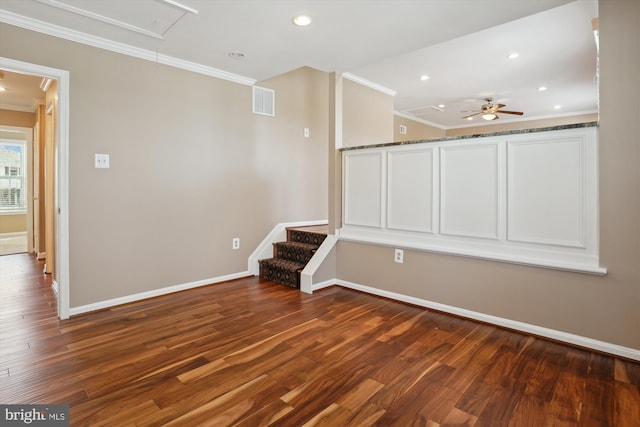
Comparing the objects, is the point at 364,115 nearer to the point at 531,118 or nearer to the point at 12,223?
the point at 531,118

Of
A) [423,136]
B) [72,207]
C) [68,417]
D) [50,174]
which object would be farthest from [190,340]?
[423,136]

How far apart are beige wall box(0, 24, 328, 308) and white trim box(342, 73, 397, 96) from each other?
0.73 m

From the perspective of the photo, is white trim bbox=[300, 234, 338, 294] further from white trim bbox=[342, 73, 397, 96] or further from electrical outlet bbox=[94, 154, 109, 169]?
white trim bbox=[342, 73, 397, 96]

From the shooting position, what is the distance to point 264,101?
4316mm

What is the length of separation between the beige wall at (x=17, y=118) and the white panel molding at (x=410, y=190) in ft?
20.1

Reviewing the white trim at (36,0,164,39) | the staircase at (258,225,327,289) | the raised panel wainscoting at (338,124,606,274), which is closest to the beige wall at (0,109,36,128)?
the white trim at (36,0,164,39)

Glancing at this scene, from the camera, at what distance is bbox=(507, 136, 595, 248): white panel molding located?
2371mm

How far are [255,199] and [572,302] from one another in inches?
130

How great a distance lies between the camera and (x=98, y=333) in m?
2.59

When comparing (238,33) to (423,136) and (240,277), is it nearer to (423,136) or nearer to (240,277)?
(240,277)

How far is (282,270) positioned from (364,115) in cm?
275

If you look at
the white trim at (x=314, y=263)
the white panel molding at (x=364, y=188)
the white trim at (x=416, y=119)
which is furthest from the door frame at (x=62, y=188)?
the white trim at (x=416, y=119)

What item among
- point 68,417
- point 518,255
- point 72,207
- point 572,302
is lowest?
point 68,417

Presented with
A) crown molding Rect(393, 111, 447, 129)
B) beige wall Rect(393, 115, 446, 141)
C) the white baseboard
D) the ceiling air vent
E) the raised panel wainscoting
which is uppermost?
crown molding Rect(393, 111, 447, 129)
